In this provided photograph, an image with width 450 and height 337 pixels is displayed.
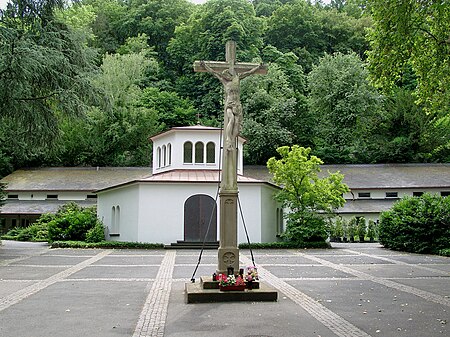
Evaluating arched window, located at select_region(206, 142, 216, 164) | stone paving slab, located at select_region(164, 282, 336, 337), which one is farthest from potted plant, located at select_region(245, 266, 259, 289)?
arched window, located at select_region(206, 142, 216, 164)

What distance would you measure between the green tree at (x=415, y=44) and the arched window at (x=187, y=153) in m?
16.1

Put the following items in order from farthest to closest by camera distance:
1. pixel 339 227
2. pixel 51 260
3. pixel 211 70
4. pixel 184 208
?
pixel 339 227
pixel 184 208
pixel 51 260
pixel 211 70

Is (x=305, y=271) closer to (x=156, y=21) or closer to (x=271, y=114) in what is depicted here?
(x=271, y=114)

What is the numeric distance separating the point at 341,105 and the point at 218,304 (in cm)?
4574

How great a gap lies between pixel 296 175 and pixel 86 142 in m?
32.8

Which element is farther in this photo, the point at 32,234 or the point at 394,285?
the point at 32,234

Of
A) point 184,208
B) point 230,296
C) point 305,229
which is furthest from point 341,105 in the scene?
Answer: point 230,296

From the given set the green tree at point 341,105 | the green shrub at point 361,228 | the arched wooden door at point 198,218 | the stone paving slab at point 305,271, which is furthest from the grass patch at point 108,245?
the green tree at point 341,105

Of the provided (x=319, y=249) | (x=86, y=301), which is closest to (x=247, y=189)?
(x=319, y=249)

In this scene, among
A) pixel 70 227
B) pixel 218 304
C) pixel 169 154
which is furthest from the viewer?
pixel 169 154

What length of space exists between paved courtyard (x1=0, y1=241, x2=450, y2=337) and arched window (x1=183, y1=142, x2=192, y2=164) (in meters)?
14.6

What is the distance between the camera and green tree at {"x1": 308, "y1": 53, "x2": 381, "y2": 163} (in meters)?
53.0

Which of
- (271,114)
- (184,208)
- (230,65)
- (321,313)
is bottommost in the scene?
(321,313)

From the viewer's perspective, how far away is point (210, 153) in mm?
32625
